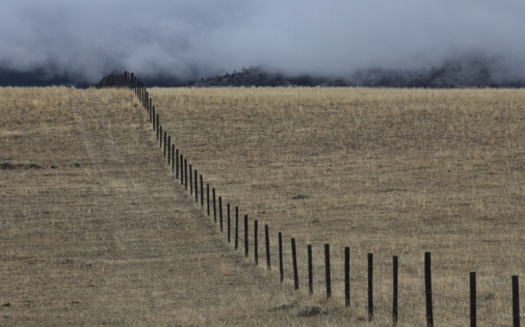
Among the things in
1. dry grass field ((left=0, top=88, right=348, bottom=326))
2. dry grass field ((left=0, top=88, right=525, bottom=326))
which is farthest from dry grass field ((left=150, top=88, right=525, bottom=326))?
dry grass field ((left=0, top=88, right=348, bottom=326))

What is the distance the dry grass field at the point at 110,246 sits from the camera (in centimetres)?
1694

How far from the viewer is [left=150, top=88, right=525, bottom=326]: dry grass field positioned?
20.8m

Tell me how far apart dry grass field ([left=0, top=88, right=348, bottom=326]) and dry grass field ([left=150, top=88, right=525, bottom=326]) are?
6.30 ft

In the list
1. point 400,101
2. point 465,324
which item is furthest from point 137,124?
point 465,324

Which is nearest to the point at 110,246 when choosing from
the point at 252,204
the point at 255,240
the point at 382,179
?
the point at 255,240

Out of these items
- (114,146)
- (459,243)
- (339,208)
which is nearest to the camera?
(459,243)

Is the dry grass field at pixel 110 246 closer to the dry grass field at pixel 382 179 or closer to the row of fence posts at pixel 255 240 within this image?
the row of fence posts at pixel 255 240

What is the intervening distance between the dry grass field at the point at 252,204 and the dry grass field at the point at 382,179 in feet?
0.36

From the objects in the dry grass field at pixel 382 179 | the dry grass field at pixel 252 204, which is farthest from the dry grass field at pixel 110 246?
the dry grass field at pixel 382 179

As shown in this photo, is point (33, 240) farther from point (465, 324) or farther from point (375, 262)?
point (465, 324)

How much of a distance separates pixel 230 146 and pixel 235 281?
29.6 metres

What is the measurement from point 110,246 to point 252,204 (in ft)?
29.3

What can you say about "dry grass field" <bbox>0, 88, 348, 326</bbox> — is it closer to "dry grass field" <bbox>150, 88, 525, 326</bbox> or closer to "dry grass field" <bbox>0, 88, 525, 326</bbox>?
"dry grass field" <bbox>0, 88, 525, 326</bbox>

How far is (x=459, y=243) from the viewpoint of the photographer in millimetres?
26141
